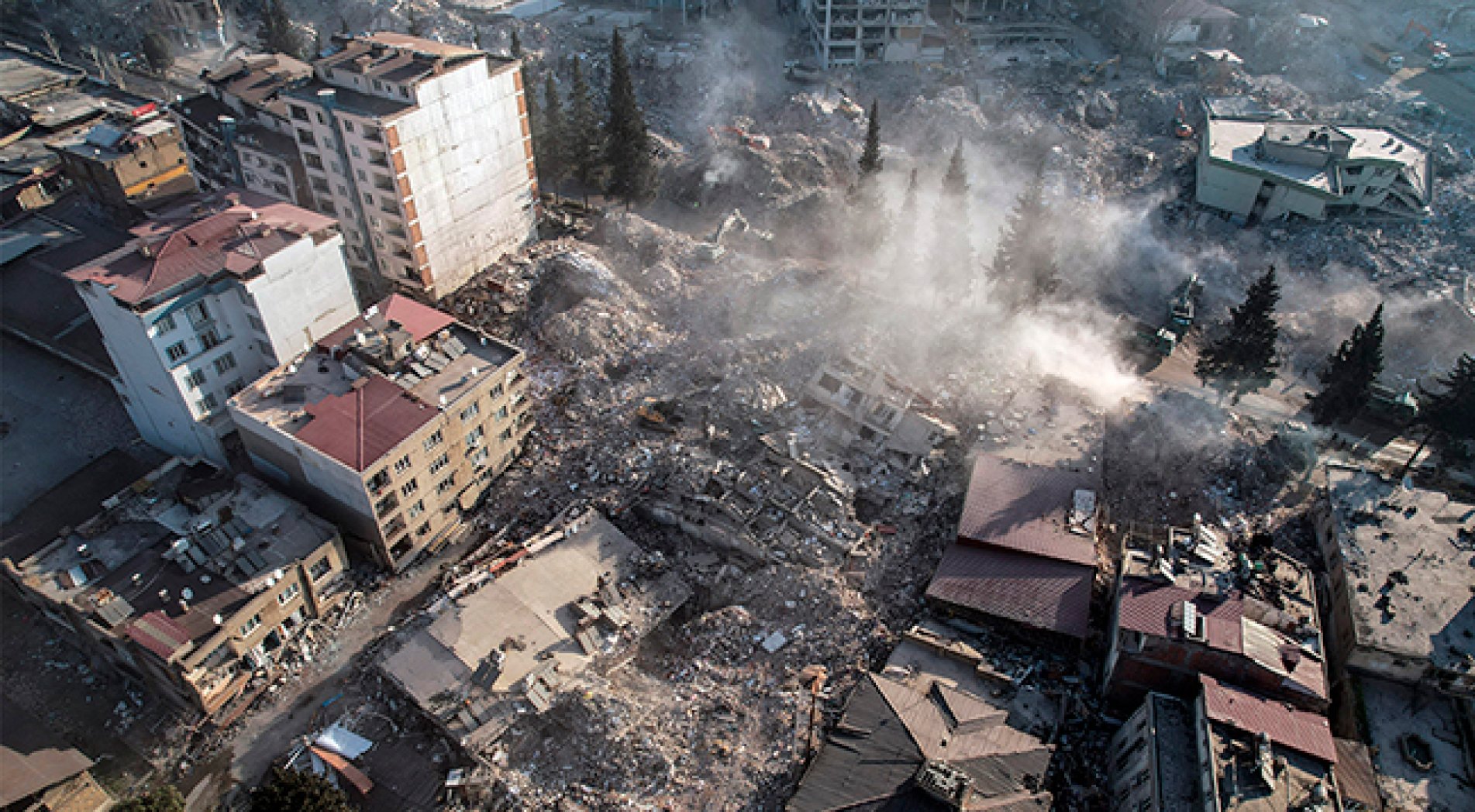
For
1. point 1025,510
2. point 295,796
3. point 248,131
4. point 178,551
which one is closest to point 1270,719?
point 1025,510

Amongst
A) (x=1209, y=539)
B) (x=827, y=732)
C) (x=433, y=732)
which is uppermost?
(x=1209, y=539)

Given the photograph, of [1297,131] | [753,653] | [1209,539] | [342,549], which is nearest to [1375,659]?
[1209,539]

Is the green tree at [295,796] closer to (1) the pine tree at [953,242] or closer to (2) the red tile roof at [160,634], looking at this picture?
(2) the red tile roof at [160,634]

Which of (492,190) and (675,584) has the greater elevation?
(492,190)

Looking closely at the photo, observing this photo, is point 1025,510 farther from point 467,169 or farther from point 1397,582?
point 467,169

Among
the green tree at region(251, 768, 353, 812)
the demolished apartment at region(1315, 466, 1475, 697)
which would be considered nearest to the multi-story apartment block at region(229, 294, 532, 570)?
the green tree at region(251, 768, 353, 812)

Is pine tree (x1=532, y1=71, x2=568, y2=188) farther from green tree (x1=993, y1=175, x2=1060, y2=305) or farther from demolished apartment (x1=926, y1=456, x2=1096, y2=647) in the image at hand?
demolished apartment (x1=926, y1=456, x2=1096, y2=647)

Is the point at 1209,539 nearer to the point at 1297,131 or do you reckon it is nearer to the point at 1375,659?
the point at 1375,659
